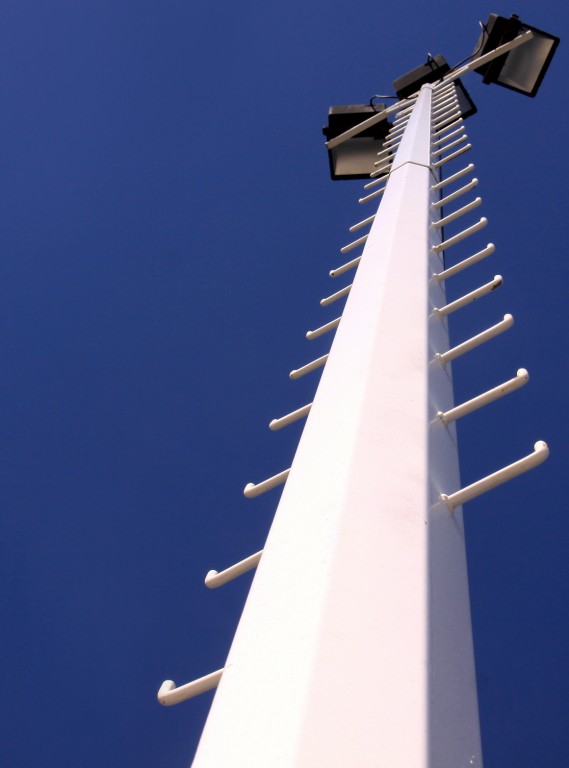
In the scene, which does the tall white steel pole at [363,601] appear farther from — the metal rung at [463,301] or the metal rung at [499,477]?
the metal rung at [463,301]

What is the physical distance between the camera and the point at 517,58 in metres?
6.51

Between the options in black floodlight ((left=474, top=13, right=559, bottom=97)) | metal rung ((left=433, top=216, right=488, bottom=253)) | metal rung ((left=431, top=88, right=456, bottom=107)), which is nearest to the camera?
metal rung ((left=433, top=216, right=488, bottom=253))

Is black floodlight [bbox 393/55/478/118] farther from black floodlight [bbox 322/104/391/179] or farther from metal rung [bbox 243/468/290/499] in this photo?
metal rung [bbox 243/468/290/499]

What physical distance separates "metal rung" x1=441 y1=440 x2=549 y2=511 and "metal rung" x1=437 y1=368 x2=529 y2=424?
0.68ft

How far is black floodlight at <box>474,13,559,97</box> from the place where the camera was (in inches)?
251

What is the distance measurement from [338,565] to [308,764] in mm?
344

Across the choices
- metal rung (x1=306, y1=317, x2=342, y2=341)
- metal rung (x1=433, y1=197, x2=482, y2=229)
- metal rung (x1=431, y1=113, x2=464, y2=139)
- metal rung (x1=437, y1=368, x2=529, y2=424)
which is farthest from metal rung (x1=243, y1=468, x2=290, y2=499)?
metal rung (x1=431, y1=113, x2=464, y2=139)

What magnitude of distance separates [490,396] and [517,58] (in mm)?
5402

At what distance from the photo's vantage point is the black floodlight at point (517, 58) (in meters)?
6.37

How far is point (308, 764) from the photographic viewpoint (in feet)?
3.02

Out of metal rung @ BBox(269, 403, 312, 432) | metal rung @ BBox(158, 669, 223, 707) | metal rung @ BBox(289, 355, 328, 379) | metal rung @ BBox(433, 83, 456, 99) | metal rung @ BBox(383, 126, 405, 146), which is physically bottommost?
metal rung @ BBox(158, 669, 223, 707)

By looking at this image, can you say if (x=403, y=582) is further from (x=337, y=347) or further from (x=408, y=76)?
(x=408, y=76)

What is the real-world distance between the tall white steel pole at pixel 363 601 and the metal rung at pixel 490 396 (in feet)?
0.08

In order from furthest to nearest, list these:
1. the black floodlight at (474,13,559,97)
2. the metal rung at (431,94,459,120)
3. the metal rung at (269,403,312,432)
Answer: the black floodlight at (474,13,559,97)
the metal rung at (431,94,459,120)
the metal rung at (269,403,312,432)
